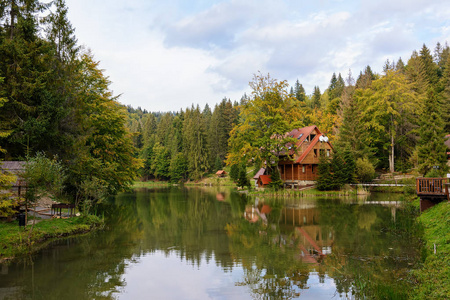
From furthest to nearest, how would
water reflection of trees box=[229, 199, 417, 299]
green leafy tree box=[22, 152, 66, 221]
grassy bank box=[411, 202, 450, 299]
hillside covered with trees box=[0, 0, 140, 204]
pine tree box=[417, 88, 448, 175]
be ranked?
pine tree box=[417, 88, 448, 175] < hillside covered with trees box=[0, 0, 140, 204] < green leafy tree box=[22, 152, 66, 221] < water reflection of trees box=[229, 199, 417, 299] < grassy bank box=[411, 202, 450, 299]

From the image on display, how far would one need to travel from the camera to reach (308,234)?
56.4ft

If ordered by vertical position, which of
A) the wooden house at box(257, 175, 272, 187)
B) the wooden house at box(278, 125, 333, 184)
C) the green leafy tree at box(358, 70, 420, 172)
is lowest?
the wooden house at box(257, 175, 272, 187)

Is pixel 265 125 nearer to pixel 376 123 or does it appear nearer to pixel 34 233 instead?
pixel 376 123

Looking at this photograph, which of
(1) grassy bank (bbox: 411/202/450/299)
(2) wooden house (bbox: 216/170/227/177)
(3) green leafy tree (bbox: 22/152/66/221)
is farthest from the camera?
(2) wooden house (bbox: 216/170/227/177)

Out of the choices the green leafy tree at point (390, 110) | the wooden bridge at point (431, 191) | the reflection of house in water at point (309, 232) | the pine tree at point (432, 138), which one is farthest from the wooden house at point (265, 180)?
the wooden bridge at point (431, 191)

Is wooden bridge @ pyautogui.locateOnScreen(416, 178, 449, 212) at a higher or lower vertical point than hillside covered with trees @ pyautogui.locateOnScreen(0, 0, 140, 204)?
lower

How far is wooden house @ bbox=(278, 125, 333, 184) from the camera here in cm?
4444

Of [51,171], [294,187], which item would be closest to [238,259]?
[51,171]

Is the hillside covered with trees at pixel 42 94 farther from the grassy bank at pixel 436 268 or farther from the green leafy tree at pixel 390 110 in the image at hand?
the green leafy tree at pixel 390 110

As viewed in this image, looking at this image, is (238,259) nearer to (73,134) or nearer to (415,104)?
(73,134)

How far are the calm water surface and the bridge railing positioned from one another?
2260mm

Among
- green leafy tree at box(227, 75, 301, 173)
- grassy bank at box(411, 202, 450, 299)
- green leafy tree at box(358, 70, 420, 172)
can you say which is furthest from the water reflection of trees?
green leafy tree at box(358, 70, 420, 172)

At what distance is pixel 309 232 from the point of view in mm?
17750

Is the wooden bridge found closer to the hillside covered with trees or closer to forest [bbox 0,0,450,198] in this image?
forest [bbox 0,0,450,198]
